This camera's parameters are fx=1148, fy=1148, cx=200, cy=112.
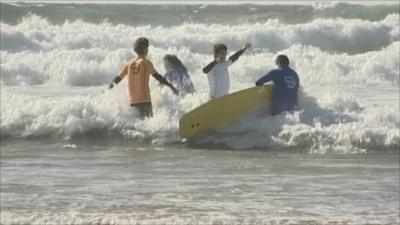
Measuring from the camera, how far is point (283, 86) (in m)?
14.4

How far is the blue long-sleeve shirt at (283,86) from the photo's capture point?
14.4m

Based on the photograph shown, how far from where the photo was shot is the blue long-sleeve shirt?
14.4m

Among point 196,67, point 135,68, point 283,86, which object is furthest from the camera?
point 196,67

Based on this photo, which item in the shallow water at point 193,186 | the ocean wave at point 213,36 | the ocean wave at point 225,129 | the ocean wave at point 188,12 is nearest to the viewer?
the shallow water at point 193,186

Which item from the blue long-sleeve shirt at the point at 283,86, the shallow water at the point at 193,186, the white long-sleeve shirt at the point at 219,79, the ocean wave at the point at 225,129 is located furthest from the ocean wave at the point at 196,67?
the shallow water at the point at 193,186

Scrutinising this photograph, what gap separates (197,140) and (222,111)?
20.4 inches

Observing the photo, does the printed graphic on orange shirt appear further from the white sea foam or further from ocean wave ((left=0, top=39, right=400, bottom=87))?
ocean wave ((left=0, top=39, right=400, bottom=87))

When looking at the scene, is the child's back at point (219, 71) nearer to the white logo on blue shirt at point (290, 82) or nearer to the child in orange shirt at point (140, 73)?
the child in orange shirt at point (140, 73)

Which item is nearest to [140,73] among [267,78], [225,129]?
[225,129]

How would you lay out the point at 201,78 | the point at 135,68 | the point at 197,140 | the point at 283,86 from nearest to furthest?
1. the point at 197,140
2. the point at 135,68
3. the point at 283,86
4. the point at 201,78

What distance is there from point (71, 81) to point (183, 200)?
503 inches

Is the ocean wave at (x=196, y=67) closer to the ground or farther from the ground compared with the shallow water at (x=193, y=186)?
farther from the ground

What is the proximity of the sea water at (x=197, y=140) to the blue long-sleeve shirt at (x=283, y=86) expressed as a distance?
0.21 meters

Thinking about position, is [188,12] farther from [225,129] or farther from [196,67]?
[225,129]
